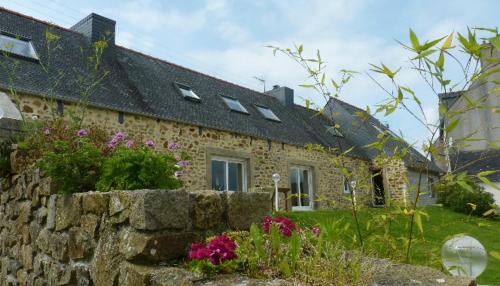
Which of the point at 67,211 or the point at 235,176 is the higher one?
the point at 235,176

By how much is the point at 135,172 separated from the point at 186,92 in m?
10.2

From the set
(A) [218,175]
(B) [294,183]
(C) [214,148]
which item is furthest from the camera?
(B) [294,183]

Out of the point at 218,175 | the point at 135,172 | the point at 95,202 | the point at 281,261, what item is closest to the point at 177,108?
the point at 218,175

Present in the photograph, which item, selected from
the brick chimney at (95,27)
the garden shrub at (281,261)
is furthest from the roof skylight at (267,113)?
the garden shrub at (281,261)

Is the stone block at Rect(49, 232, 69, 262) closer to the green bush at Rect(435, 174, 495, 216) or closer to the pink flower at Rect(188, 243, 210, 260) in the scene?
the pink flower at Rect(188, 243, 210, 260)

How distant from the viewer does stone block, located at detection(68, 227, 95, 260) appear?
128 inches

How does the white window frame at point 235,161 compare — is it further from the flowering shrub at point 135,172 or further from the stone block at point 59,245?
the flowering shrub at point 135,172

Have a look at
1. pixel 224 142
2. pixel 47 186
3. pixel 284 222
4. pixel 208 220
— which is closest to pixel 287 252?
pixel 284 222

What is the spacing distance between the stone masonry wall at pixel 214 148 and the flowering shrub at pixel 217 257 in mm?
6351

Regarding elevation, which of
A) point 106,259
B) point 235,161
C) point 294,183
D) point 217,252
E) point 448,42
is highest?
point 235,161

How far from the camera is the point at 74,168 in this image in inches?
145

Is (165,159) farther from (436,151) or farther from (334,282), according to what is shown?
(436,151)

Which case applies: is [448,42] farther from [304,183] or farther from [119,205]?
[304,183]

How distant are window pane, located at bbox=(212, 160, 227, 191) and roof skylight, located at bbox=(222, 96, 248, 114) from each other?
2339 millimetres
